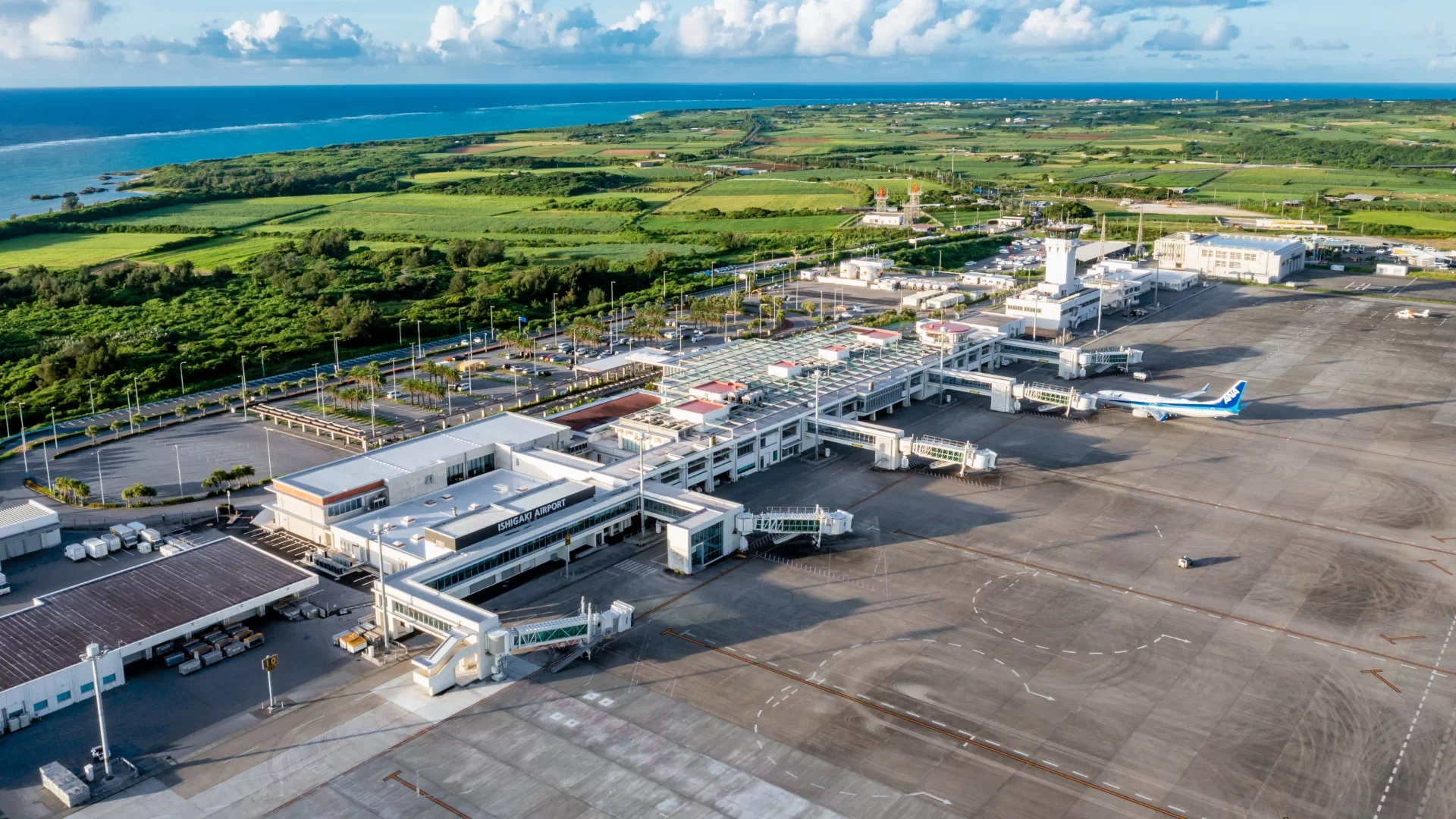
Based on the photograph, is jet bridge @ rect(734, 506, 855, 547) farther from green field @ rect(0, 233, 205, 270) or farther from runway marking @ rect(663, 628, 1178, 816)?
green field @ rect(0, 233, 205, 270)

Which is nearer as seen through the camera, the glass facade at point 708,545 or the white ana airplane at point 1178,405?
the glass facade at point 708,545

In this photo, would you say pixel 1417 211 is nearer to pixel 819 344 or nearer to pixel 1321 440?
pixel 1321 440

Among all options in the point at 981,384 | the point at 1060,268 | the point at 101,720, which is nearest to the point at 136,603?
the point at 101,720

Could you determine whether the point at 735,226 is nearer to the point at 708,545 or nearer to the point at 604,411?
the point at 604,411

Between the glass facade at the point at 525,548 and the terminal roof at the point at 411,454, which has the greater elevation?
the terminal roof at the point at 411,454

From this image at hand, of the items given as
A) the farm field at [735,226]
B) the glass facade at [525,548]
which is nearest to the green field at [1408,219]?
the farm field at [735,226]

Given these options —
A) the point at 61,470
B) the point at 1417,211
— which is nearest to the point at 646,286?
the point at 61,470

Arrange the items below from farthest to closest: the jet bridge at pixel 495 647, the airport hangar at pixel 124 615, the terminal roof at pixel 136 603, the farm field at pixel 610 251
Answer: the farm field at pixel 610 251, the terminal roof at pixel 136 603, the jet bridge at pixel 495 647, the airport hangar at pixel 124 615

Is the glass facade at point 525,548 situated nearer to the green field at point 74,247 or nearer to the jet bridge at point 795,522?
the jet bridge at point 795,522
